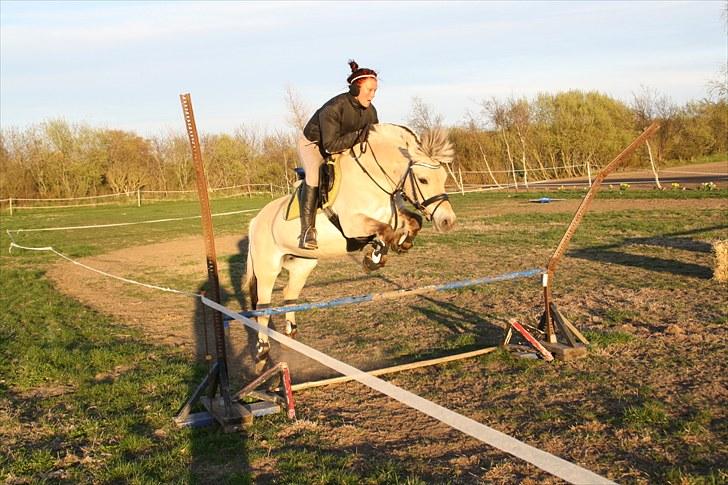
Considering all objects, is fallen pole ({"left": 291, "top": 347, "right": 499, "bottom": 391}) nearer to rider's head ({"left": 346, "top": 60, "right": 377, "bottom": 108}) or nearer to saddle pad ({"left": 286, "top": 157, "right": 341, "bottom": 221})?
saddle pad ({"left": 286, "top": 157, "right": 341, "bottom": 221})

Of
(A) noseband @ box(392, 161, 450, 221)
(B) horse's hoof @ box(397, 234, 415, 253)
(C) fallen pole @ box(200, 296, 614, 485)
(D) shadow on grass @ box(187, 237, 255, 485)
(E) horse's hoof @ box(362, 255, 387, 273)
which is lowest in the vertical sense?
(D) shadow on grass @ box(187, 237, 255, 485)

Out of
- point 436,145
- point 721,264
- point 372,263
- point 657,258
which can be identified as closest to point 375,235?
point 372,263

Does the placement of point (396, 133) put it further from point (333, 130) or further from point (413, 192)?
point (413, 192)

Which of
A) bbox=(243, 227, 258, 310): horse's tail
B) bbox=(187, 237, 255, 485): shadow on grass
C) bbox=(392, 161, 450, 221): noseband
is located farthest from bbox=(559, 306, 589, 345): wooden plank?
bbox=(243, 227, 258, 310): horse's tail

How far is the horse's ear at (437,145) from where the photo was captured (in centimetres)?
625

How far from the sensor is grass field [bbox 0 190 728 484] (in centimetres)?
463

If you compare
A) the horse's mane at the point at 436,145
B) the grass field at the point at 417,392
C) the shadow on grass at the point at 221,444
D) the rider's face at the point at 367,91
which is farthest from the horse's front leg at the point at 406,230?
the shadow on grass at the point at 221,444

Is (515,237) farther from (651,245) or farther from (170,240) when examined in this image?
(170,240)

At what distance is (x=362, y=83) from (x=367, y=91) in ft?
0.34

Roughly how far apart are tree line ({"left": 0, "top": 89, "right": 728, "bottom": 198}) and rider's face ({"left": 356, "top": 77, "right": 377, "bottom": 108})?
4177cm

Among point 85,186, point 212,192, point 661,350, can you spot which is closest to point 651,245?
point 661,350

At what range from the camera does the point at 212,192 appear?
191 feet

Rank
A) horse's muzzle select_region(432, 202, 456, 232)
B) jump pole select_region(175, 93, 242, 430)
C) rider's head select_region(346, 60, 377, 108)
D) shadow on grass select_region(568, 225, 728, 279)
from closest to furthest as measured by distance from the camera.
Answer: jump pole select_region(175, 93, 242, 430) → horse's muzzle select_region(432, 202, 456, 232) → rider's head select_region(346, 60, 377, 108) → shadow on grass select_region(568, 225, 728, 279)

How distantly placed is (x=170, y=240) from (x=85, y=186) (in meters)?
37.1
